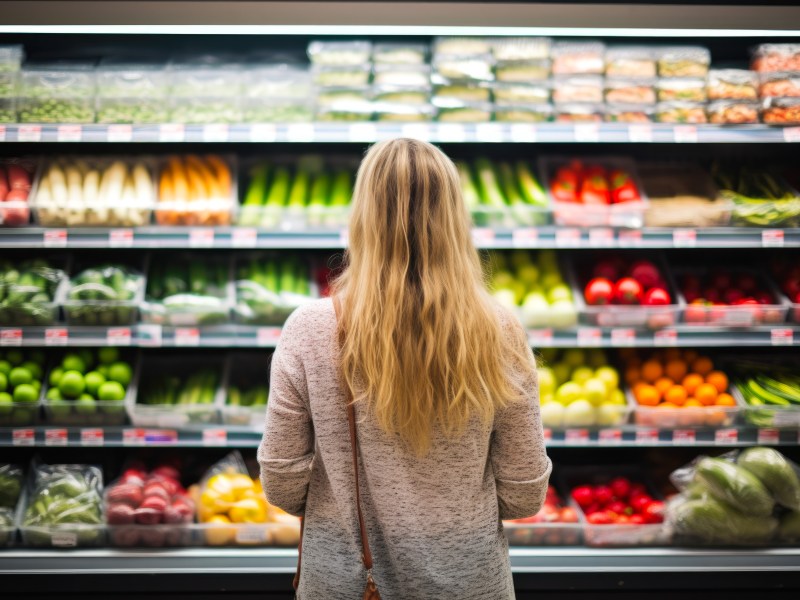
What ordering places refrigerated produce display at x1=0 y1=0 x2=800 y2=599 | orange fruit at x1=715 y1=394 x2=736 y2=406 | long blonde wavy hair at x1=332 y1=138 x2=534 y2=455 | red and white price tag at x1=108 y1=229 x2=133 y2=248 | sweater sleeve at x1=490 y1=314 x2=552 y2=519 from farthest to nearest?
1. orange fruit at x1=715 y1=394 x2=736 y2=406
2. red and white price tag at x1=108 y1=229 x2=133 y2=248
3. refrigerated produce display at x1=0 y1=0 x2=800 y2=599
4. sweater sleeve at x1=490 y1=314 x2=552 y2=519
5. long blonde wavy hair at x1=332 y1=138 x2=534 y2=455

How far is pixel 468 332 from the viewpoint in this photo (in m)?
1.54

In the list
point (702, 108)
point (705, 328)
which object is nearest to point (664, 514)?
point (705, 328)

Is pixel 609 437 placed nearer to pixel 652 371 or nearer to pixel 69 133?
pixel 652 371

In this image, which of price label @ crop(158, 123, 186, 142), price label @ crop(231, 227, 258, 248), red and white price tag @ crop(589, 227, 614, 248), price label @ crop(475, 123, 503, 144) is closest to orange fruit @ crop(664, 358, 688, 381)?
red and white price tag @ crop(589, 227, 614, 248)

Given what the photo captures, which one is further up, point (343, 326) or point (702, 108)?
point (702, 108)

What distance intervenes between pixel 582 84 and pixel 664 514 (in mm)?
1689

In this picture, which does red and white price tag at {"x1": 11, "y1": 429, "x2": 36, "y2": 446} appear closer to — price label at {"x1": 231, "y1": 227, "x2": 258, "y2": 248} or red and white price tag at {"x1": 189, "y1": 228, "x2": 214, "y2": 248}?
red and white price tag at {"x1": 189, "y1": 228, "x2": 214, "y2": 248}

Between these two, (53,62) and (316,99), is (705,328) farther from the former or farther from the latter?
(53,62)

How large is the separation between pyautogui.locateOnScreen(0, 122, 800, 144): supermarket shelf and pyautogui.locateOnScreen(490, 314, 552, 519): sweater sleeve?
1.43 meters

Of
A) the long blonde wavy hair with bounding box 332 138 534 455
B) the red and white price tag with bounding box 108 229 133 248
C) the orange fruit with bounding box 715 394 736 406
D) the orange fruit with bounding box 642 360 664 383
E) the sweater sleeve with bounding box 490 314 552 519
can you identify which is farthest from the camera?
the orange fruit with bounding box 642 360 664 383

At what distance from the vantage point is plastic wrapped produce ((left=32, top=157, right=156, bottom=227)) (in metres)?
2.94

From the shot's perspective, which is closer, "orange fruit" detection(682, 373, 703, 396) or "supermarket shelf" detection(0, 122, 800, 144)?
"supermarket shelf" detection(0, 122, 800, 144)

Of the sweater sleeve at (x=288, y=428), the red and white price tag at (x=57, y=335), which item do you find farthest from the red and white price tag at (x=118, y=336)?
the sweater sleeve at (x=288, y=428)

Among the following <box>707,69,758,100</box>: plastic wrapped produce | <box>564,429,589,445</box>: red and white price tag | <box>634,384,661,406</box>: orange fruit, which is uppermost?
<box>707,69,758,100</box>: plastic wrapped produce
